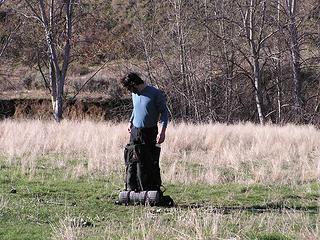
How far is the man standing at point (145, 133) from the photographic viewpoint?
8297 millimetres

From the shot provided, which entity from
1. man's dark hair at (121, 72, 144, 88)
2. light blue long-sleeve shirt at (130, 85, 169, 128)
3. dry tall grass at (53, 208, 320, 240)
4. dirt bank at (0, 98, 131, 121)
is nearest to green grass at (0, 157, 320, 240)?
dry tall grass at (53, 208, 320, 240)

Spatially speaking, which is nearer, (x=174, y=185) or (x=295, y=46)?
(x=174, y=185)

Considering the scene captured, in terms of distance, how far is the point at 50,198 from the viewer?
27.5ft

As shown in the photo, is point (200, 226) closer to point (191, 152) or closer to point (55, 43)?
point (191, 152)

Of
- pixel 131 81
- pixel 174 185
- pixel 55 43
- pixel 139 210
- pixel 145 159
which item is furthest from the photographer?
pixel 55 43

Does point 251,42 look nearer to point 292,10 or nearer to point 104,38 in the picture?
point 292,10

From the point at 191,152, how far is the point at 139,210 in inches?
239

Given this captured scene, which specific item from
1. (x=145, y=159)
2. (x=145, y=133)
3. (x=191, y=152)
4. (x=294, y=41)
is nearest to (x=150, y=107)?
(x=145, y=133)

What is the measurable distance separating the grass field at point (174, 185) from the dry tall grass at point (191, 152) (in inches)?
1.0

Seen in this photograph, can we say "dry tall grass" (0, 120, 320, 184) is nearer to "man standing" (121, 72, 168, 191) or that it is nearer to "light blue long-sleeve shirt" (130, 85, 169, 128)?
"man standing" (121, 72, 168, 191)

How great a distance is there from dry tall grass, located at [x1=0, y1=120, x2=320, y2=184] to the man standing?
171cm

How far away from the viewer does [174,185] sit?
9758 mm

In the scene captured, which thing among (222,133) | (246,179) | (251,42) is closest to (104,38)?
(251,42)

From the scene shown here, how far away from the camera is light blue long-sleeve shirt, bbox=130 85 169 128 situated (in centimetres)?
830
